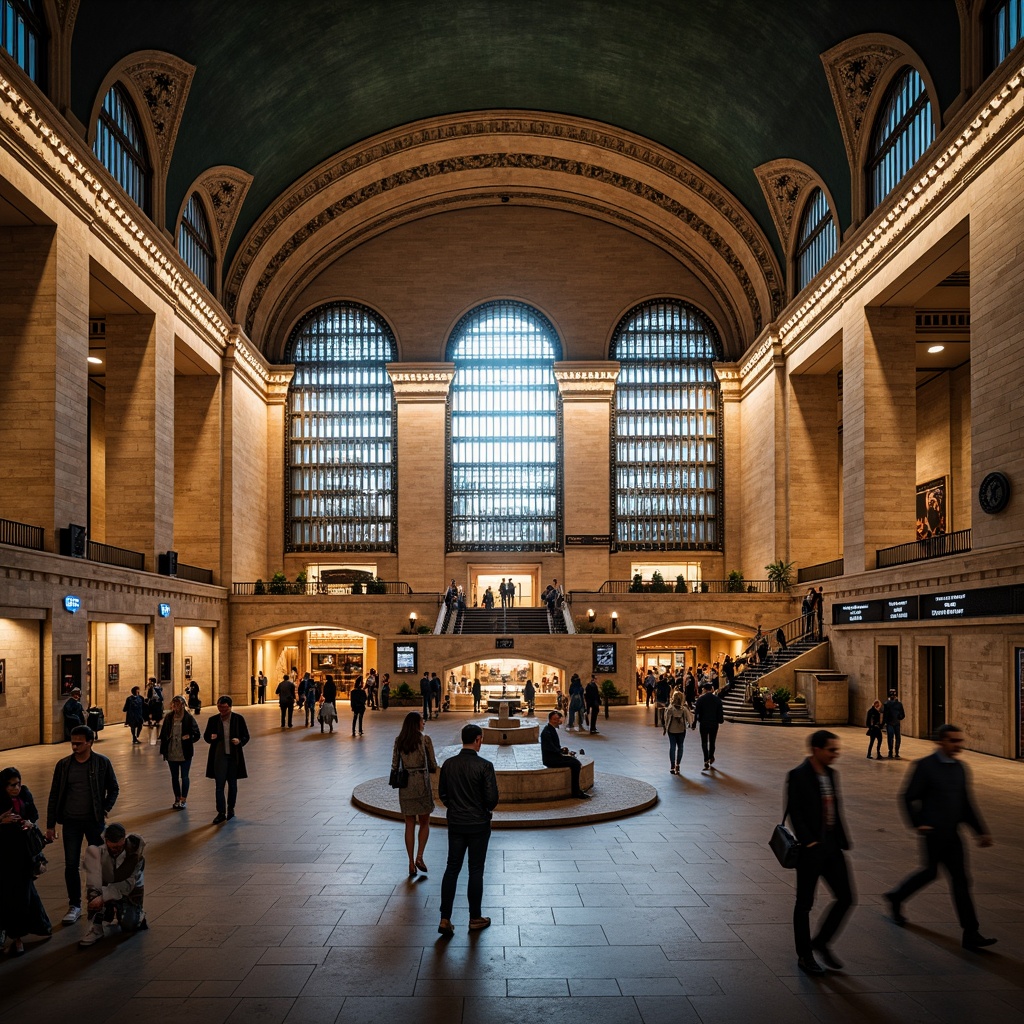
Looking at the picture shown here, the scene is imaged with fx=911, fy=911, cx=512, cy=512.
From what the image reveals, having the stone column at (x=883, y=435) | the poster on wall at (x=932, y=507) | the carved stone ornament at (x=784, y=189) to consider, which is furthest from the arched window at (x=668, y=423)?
the stone column at (x=883, y=435)

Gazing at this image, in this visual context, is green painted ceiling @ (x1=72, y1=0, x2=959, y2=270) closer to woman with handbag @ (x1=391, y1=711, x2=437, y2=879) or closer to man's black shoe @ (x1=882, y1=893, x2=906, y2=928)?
man's black shoe @ (x1=882, y1=893, x2=906, y2=928)

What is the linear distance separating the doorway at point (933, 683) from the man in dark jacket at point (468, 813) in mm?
15922

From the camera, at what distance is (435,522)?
36.2 m

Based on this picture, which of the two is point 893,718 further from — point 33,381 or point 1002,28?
point 33,381

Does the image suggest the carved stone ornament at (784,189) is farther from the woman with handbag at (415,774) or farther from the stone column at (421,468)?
the woman with handbag at (415,774)

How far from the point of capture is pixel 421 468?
36406mm

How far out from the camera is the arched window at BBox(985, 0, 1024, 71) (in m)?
16.5

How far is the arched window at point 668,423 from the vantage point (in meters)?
36.7

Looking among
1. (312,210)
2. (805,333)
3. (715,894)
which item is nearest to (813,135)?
(805,333)

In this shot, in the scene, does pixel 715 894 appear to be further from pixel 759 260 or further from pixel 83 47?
pixel 759 260

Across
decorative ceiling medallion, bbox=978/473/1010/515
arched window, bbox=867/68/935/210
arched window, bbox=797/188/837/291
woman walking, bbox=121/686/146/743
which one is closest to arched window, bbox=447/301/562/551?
arched window, bbox=797/188/837/291

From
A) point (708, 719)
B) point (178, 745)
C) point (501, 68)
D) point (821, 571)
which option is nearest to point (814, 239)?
point (821, 571)

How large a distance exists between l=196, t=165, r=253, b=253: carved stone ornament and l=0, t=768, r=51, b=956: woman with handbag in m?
25.5

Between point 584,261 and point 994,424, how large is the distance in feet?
73.9
